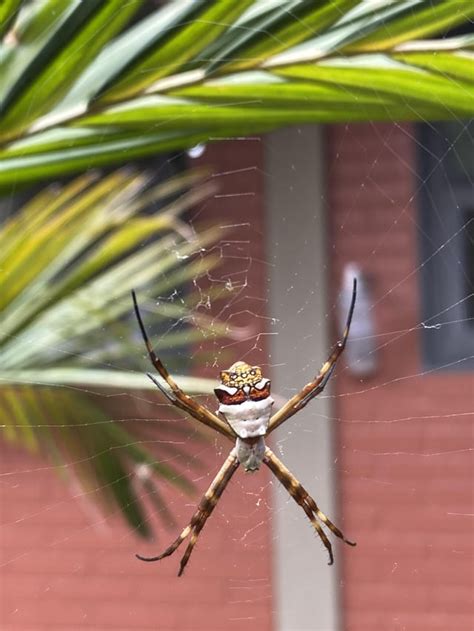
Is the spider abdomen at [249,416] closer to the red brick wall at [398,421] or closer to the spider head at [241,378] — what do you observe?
the spider head at [241,378]

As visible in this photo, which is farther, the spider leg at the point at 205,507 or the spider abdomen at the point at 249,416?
the spider leg at the point at 205,507

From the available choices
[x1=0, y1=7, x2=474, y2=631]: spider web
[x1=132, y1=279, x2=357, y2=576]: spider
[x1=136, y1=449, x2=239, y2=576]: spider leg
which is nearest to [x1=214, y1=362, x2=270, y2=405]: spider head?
A: [x1=132, y1=279, x2=357, y2=576]: spider

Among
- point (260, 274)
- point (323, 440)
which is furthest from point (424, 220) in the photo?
point (323, 440)

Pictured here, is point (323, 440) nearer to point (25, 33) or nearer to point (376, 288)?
point (376, 288)

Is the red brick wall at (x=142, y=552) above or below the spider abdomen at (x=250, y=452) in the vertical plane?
below

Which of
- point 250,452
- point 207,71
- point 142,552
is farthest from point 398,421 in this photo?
point 207,71

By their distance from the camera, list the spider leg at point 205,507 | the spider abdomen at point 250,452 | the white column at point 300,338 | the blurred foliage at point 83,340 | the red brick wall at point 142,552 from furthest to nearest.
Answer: the red brick wall at point 142,552
the white column at point 300,338
the spider leg at point 205,507
the spider abdomen at point 250,452
the blurred foliage at point 83,340

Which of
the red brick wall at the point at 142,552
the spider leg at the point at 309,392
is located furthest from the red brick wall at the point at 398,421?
the spider leg at the point at 309,392
